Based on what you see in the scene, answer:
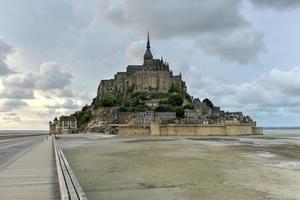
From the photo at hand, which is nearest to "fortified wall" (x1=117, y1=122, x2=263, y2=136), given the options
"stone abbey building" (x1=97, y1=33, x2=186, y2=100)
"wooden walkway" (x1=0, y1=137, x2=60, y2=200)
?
"stone abbey building" (x1=97, y1=33, x2=186, y2=100)

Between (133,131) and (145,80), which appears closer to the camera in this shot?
(133,131)

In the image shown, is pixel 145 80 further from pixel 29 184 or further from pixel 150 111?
pixel 29 184

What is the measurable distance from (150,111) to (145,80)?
26216 mm

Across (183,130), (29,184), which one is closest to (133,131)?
(183,130)

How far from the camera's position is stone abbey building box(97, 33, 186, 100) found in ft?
457

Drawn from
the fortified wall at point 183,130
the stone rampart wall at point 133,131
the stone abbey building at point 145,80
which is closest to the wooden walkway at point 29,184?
the fortified wall at point 183,130

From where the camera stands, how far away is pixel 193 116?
392ft

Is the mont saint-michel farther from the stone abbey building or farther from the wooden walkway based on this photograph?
the wooden walkway

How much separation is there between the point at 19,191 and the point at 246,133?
10787 centimetres

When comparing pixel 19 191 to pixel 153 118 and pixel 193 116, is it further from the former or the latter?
pixel 193 116

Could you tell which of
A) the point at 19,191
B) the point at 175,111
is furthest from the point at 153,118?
the point at 19,191

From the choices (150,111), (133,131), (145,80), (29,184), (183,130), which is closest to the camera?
(29,184)

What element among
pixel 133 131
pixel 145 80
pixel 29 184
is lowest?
pixel 133 131

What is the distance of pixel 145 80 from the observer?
458 ft
